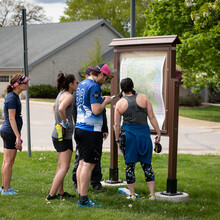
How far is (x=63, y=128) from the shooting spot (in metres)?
5.63

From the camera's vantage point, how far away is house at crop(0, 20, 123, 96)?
35.2 m

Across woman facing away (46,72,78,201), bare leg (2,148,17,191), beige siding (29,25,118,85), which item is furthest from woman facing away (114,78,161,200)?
beige siding (29,25,118,85)

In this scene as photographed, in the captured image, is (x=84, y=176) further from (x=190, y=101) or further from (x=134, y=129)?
(x=190, y=101)

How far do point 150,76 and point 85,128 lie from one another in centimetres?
171

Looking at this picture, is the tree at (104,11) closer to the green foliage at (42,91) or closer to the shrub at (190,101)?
the green foliage at (42,91)

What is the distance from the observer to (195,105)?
31828 millimetres

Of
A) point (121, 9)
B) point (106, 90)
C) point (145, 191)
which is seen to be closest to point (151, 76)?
point (145, 191)

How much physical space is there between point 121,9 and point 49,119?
127 ft

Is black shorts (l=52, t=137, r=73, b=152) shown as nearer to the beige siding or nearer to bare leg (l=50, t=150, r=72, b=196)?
bare leg (l=50, t=150, r=72, b=196)

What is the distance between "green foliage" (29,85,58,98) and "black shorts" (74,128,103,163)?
94.4 ft

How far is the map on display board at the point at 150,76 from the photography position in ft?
21.2

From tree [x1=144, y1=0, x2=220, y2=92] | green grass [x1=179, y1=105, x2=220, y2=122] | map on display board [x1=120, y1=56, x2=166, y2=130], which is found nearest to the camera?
map on display board [x1=120, y1=56, x2=166, y2=130]

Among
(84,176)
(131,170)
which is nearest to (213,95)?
(131,170)

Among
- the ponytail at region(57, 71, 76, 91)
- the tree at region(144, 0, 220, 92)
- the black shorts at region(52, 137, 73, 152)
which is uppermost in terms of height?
the tree at region(144, 0, 220, 92)
